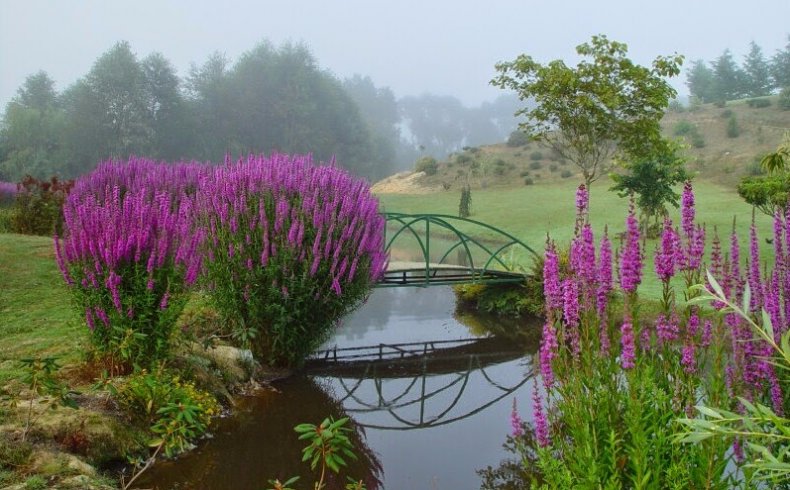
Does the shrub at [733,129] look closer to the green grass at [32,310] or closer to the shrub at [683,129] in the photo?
the shrub at [683,129]

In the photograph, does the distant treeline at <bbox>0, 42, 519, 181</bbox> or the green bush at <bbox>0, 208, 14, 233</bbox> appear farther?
the distant treeline at <bbox>0, 42, 519, 181</bbox>

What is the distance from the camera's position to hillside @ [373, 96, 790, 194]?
3512 cm

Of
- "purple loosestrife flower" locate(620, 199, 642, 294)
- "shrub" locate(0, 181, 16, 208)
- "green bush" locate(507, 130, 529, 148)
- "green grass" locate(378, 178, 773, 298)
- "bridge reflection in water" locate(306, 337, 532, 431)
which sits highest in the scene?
"green bush" locate(507, 130, 529, 148)

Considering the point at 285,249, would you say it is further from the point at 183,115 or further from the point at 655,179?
the point at 183,115

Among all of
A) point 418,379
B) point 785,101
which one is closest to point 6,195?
point 418,379

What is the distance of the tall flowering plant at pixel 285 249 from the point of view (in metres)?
6.73

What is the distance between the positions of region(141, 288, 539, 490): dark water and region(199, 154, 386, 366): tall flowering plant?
832mm

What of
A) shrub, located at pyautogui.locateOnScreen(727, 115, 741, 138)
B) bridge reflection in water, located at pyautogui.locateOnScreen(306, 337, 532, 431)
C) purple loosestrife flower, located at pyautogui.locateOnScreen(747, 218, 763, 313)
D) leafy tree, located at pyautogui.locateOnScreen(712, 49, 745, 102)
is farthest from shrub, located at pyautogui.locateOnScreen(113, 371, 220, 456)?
leafy tree, located at pyautogui.locateOnScreen(712, 49, 745, 102)

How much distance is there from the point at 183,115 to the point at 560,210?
2727 centimetres

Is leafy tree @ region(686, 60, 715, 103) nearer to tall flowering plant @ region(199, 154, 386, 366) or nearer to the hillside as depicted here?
the hillside

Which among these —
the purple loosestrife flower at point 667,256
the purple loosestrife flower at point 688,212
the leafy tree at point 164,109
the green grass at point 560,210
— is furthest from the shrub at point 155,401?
the leafy tree at point 164,109

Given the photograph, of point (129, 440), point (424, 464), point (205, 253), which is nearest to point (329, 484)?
point (424, 464)

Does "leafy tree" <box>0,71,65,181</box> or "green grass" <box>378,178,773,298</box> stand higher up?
"leafy tree" <box>0,71,65,181</box>

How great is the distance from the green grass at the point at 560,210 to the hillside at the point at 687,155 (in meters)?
2.09
